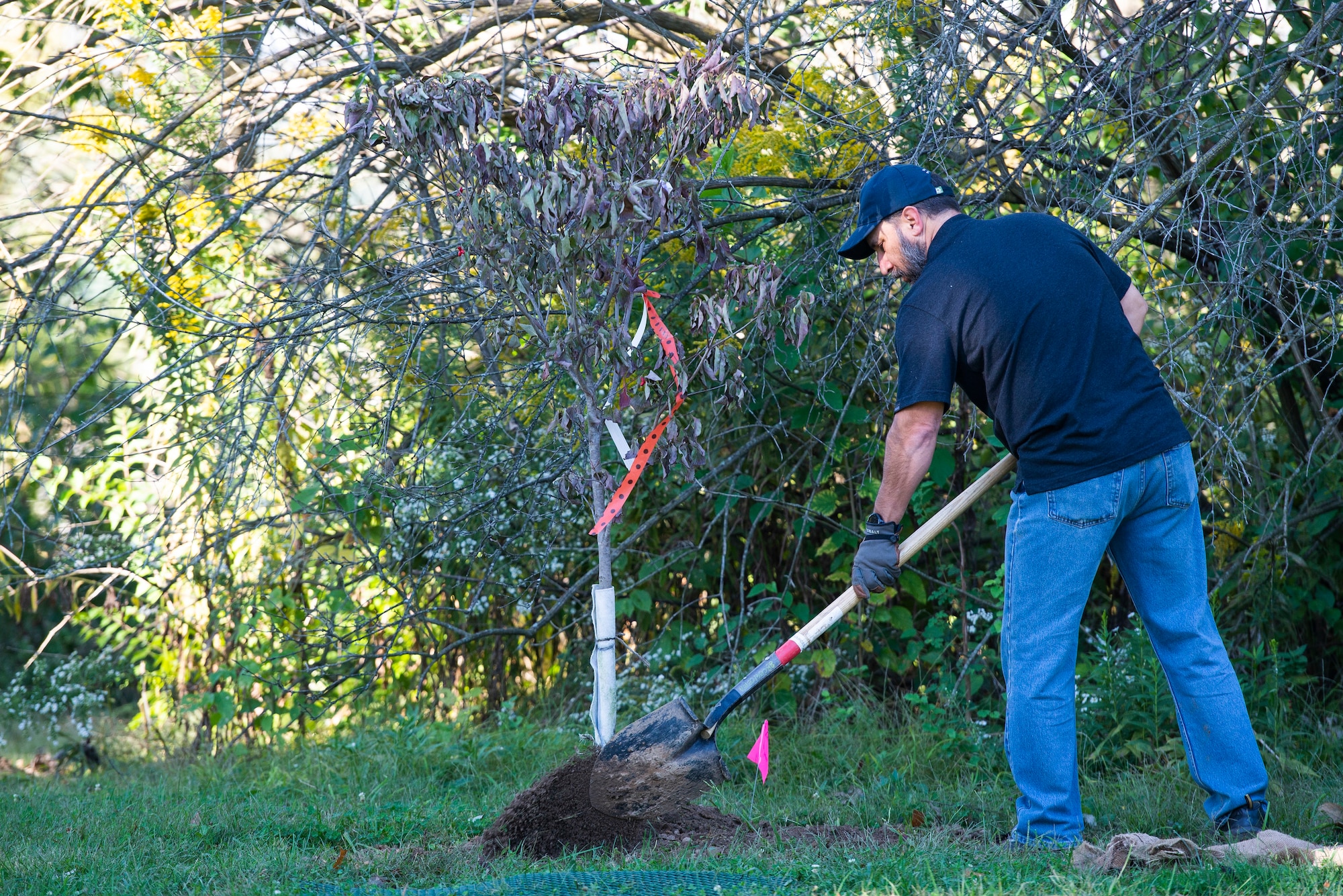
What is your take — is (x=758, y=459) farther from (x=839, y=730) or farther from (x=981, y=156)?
(x=981, y=156)

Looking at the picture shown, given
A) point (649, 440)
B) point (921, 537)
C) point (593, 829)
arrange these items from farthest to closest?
point (649, 440), point (593, 829), point (921, 537)

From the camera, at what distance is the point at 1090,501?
9.48ft

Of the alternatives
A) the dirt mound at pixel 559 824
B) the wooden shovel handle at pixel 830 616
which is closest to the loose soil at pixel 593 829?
the dirt mound at pixel 559 824

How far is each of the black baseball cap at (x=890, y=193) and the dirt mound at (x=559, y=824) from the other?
5.99 feet

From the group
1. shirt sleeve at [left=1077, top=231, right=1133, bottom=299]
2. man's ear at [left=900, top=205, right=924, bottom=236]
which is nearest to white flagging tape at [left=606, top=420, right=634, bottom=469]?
man's ear at [left=900, top=205, right=924, bottom=236]

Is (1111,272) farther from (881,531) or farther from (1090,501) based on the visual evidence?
(881,531)

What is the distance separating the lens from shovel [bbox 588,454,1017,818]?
3.22 metres

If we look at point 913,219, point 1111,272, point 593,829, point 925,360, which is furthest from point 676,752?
point 1111,272

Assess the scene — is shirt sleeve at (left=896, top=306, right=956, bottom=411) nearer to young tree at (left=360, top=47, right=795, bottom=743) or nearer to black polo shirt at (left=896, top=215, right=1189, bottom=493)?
black polo shirt at (left=896, top=215, right=1189, bottom=493)

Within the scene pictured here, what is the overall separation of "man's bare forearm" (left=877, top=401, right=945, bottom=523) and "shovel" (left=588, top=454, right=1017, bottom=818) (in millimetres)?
248

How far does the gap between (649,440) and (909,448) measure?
865mm

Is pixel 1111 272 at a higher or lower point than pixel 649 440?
higher

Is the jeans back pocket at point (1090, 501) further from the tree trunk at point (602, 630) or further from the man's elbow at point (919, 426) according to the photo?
the tree trunk at point (602, 630)

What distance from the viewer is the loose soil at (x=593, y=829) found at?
323 centimetres
